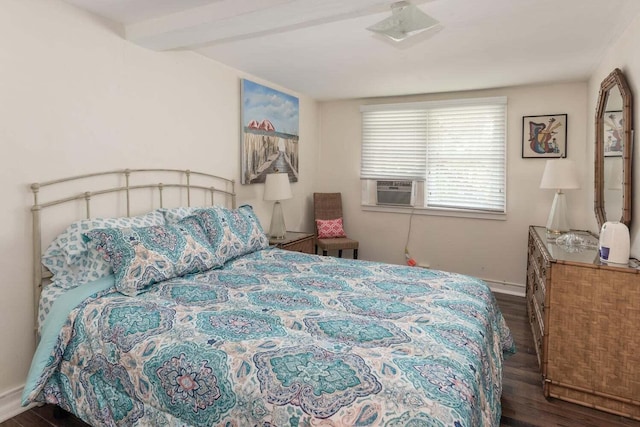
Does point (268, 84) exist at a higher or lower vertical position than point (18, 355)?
higher

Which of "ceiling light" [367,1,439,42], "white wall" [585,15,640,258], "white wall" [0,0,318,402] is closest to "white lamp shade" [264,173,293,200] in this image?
"white wall" [0,0,318,402]

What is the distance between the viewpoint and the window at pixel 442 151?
4.27m

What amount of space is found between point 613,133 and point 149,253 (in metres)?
3.22

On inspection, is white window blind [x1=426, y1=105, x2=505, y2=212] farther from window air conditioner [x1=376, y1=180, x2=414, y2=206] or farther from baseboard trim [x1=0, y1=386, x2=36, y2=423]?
baseboard trim [x1=0, y1=386, x2=36, y2=423]

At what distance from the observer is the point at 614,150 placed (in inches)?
106

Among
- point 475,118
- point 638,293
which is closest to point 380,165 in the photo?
point 475,118

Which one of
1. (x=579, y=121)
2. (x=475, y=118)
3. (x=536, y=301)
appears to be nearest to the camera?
(x=536, y=301)

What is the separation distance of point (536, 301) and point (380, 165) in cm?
253

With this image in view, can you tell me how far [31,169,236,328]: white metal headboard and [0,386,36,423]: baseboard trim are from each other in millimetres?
425

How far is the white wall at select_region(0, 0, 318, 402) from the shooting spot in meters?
2.04

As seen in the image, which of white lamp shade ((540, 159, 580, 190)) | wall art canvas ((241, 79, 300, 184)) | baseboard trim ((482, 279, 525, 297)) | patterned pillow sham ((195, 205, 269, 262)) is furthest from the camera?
baseboard trim ((482, 279, 525, 297))

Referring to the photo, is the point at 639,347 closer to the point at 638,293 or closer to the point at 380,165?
the point at 638,293

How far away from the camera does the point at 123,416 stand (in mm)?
1619

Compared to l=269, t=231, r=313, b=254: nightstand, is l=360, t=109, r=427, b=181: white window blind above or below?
above
